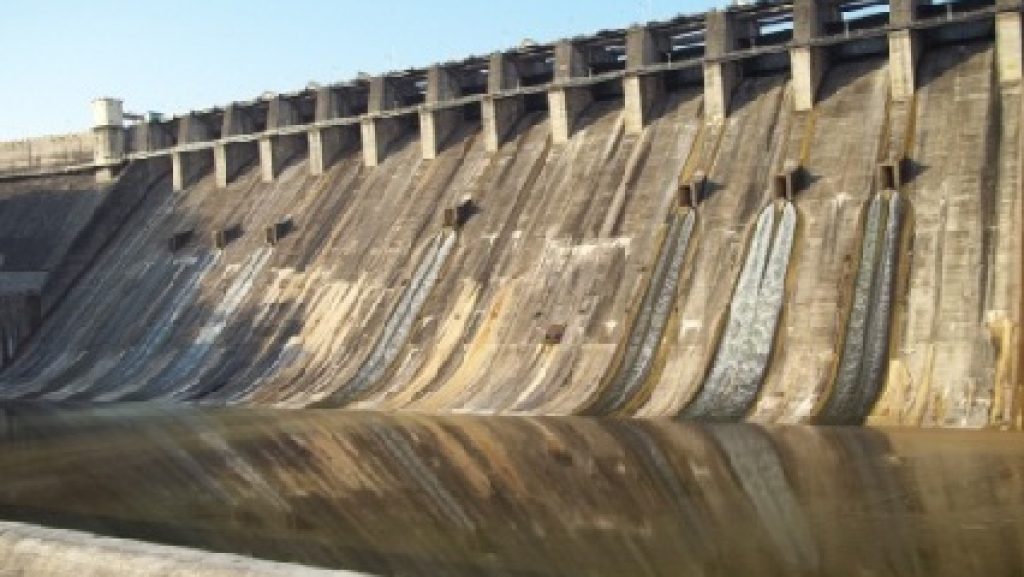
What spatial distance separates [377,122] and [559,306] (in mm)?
19672

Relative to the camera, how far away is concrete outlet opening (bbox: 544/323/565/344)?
130 ft

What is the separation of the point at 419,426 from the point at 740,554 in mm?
19292

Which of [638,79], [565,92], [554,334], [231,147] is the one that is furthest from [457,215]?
[231,147]

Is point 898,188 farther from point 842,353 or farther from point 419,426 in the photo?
point 419,426

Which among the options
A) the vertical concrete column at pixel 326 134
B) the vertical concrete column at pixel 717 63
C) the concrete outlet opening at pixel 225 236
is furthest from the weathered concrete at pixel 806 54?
the concrete outlet opening at pixel 225 236

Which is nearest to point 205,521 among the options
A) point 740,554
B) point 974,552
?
point 740,554

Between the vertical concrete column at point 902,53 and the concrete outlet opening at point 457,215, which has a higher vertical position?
the vertical concrete column at point 902,53

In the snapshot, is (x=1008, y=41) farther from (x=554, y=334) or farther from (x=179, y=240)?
(x=179, y=240)

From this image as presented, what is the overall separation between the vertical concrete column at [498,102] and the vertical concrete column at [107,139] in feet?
83.7

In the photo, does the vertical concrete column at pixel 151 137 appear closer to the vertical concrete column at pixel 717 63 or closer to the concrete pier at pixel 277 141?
the concrete pier at pixel 277 141

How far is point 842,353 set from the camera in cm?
3294

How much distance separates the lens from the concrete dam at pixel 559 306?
72.9ft

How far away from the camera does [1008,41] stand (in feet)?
125

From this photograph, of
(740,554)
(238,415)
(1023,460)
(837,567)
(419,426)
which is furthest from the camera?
(238,415)
